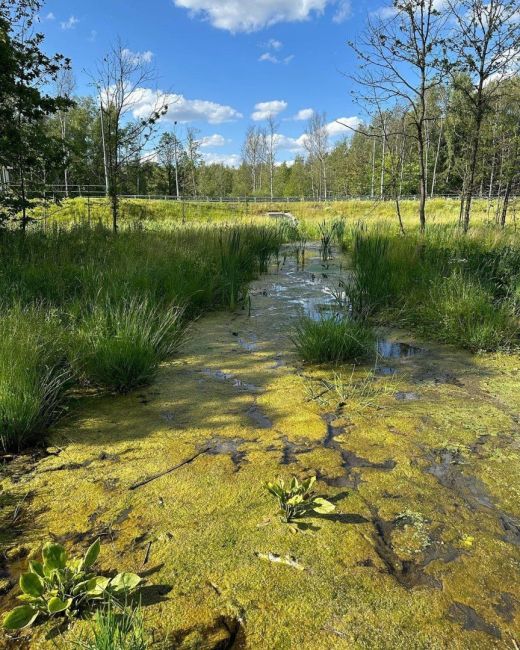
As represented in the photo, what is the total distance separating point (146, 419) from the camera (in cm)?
243

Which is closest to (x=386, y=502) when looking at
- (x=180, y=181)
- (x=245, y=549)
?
(x=245, y=549)

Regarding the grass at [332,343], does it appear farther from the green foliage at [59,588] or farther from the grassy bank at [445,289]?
the green foliage at [59,588]

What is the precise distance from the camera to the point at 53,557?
126 centimetres

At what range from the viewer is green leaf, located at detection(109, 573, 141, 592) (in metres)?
1.22

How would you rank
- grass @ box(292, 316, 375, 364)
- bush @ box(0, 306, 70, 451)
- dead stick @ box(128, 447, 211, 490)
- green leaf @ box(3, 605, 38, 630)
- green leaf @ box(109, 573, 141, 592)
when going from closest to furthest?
1. green leaf @ box(3, 605, 38, 630)
2. green leaf @ box(109, 573, 141, 592)
3. dead stick @ box(128, 447, 211, 490)
4. bush @ box(0, 306, 70, 451)
5. grass @ box(292, 316, 375, 364)

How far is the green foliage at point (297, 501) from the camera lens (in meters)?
1.57

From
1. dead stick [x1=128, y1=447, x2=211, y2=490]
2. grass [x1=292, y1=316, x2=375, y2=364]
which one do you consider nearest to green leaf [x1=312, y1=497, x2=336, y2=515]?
dead stick [x1=128, y1=447, x2=211, y2=490]

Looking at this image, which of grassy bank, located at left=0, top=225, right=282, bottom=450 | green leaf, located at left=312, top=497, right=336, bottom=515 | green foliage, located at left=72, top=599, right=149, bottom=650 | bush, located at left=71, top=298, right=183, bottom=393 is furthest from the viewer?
bush, located at left=71, top=298, right=183, bottom=393

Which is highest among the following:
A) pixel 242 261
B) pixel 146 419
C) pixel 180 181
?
pixel 180 181

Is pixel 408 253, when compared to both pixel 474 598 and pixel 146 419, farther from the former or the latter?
pixel 474 598

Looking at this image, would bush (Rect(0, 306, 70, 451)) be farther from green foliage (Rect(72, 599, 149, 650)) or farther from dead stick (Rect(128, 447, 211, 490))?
green foliage (Rect(72, 599, 149, 650))

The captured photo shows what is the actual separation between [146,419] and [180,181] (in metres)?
50.9

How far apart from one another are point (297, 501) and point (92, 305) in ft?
7.36

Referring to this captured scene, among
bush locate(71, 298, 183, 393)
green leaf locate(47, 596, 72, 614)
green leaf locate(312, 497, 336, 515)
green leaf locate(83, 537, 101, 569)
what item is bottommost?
green leaf locate(312, 497, 336, 515)
